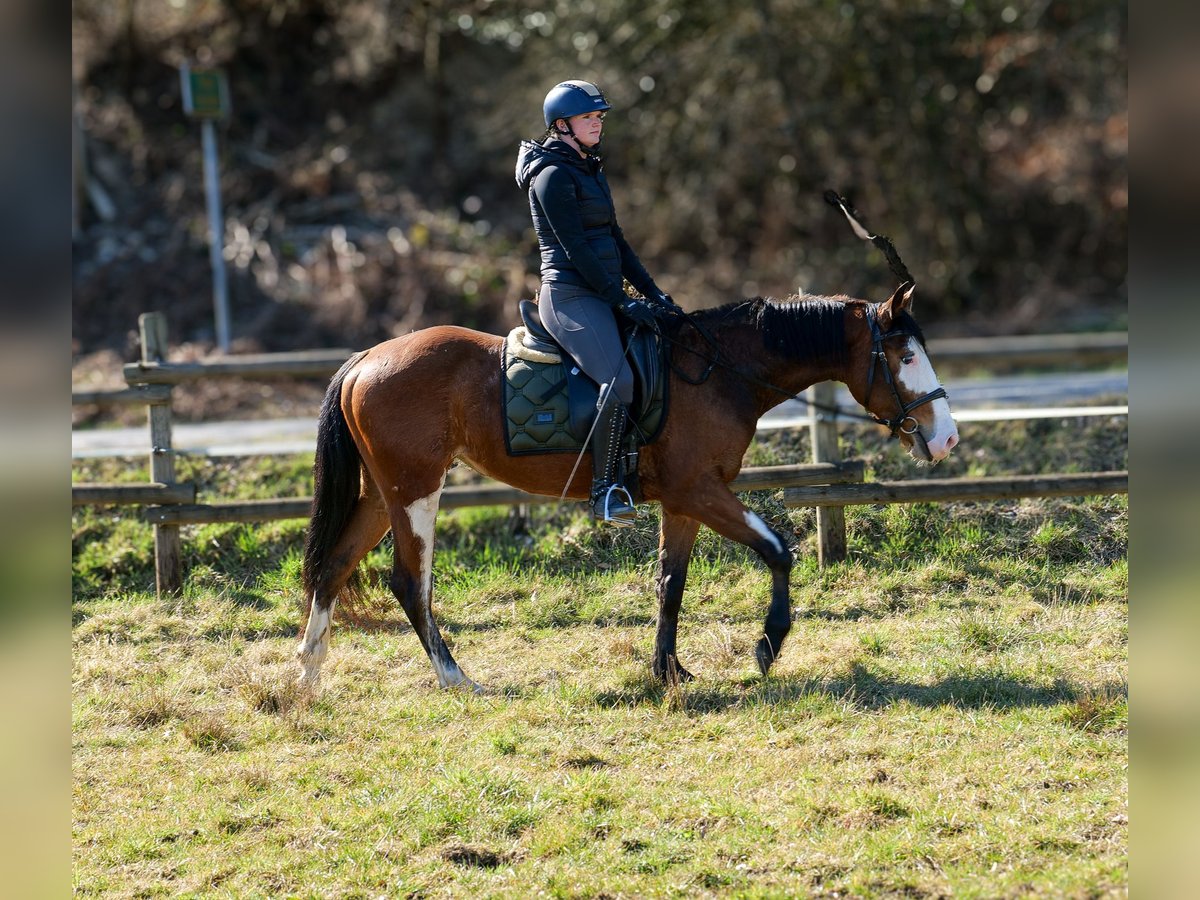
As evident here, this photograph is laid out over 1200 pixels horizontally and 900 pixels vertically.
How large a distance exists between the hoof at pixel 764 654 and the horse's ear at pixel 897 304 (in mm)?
1741

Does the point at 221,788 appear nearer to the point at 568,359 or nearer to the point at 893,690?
the point at 568,359

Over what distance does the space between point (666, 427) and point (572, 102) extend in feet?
5.63

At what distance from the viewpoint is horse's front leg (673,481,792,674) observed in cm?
607

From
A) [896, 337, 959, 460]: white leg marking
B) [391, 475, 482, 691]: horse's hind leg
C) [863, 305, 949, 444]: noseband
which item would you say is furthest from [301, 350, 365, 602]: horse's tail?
[896, 337, 959, 460]: white leg marking

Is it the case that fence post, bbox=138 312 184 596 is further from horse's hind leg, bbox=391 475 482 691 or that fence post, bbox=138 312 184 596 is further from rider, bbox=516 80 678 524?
rider, bbox=516 80 678 524

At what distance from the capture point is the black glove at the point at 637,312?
6.00m

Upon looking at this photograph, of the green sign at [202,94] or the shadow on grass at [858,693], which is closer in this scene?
the shadow on grass at [858,693]

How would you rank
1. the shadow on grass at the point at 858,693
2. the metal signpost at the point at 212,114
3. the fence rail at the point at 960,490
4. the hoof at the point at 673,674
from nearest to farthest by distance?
the shadow on grass at the point at 858,693 < the hoof at the point at 673,674 < the fence rail at the point at 960,490 < the metal signpost at the point at 212,114

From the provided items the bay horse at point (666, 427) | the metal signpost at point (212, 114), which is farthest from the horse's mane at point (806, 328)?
the metal signpost at point (212, 114)

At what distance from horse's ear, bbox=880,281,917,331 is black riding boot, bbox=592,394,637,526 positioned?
1422 millimetres

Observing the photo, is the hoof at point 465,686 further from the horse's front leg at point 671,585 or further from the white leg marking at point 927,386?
the white leg marking at point 927,386

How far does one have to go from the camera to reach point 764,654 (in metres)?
6.09

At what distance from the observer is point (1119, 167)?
20344 millimetres
